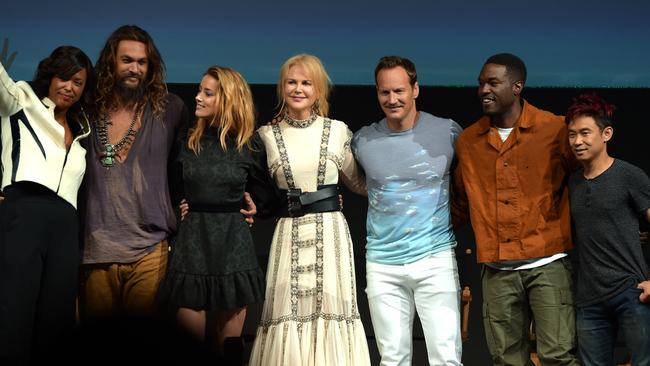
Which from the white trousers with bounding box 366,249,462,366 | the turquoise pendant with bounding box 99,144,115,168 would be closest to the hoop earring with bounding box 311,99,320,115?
the white trousers with bounding box 366,249,462,366

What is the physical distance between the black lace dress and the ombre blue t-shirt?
52cm

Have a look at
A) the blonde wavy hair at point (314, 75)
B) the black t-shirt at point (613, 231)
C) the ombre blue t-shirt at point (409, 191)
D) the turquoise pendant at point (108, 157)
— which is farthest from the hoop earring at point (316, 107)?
the black t-shirt at point (613, 231)

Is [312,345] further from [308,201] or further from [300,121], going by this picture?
[300,121]

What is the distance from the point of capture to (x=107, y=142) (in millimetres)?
3227

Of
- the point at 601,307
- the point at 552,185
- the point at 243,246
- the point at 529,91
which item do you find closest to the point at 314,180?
the point at 243,246

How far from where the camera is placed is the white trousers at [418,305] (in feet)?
10.8

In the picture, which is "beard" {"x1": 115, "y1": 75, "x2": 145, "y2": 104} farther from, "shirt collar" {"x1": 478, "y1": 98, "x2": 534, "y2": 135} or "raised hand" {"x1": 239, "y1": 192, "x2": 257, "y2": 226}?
"shirt collar" {"x1": 478, "y1": 98, "x2": 534, "y2": 135}

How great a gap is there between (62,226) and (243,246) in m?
0.69

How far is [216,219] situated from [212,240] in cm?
9

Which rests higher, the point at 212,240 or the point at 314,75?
the point at 314,75

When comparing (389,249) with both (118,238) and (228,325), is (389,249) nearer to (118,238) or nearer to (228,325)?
(228,325)

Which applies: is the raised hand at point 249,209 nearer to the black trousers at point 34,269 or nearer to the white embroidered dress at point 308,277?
the white embroidered dress at point 308,277

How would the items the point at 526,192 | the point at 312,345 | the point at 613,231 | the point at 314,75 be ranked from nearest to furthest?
the point at 613,231, the point at 526,192, the point at 312,345, the point at 314,75

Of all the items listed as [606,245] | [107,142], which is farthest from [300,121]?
[606,245]
